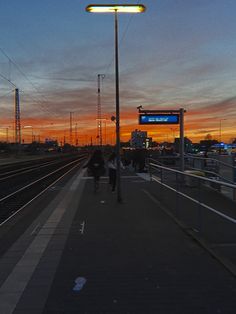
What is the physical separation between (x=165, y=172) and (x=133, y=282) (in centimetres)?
835

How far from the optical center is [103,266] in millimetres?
7117

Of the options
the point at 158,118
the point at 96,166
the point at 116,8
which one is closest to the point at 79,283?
the point at 116,8

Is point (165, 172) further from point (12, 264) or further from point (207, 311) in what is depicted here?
point (207, 311)

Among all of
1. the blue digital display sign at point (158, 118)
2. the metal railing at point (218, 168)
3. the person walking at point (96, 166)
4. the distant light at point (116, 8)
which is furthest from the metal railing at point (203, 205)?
the blue digital display sign at point (158, 118)

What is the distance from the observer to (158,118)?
70.3 feet

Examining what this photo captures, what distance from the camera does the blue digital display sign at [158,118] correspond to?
69.5ft

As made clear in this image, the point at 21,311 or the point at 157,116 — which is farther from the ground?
the point at 157,116

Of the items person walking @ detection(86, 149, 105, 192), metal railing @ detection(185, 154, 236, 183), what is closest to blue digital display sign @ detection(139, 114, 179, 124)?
metal railing @ detection(185, 154, 236, 183)

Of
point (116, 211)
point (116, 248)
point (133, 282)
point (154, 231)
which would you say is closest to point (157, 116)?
point (116, 211)

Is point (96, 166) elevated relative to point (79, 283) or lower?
elevated

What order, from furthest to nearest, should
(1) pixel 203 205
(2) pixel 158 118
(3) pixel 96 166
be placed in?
(2) pixel 158 118 < (3) pixel 96 166 < (1) pixel 203 205

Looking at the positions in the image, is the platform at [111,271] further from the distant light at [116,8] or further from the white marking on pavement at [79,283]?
the distant light at [116,8]

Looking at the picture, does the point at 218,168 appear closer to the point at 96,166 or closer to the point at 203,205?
the point at 96,166

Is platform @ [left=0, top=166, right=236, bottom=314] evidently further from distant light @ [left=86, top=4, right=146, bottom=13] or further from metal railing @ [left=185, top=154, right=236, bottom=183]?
metal railing @ [left=185, top=154, right=236, bottom=183]
